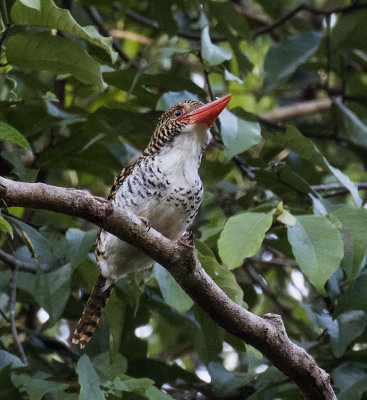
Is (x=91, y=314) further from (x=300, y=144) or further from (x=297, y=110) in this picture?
(x=297, y=110)

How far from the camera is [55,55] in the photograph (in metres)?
2.96

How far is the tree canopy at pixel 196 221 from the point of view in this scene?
2.89 metres

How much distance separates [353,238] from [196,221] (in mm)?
1440

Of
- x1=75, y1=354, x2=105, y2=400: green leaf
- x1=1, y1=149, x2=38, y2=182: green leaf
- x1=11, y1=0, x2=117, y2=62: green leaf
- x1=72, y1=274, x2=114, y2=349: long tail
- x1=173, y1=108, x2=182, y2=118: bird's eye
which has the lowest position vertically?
x1=72, y1=274, x2=114, y2=349: long tail

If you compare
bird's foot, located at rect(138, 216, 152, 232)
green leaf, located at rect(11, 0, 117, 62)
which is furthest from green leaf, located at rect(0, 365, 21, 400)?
green leaf, located at rect(11, 0, 117, 62)

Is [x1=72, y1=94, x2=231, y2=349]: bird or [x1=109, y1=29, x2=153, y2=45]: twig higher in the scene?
[x1=72, y1=94, x2=231, y2=349]: bird

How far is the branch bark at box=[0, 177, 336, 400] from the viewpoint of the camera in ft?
7.20

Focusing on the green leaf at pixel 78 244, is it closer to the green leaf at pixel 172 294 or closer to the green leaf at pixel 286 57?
the green leaf at pixel 172 294

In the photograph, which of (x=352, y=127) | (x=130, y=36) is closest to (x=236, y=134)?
(x=352, y=127)

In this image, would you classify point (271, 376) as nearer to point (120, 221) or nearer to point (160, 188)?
point (160, 188)

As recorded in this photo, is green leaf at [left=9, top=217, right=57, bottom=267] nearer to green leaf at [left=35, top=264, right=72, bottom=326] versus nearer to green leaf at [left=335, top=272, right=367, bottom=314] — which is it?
green leaf at [left=35, top=264, right=72, bottom=326]

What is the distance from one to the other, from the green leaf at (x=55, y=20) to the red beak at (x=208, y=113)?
2.02 ft

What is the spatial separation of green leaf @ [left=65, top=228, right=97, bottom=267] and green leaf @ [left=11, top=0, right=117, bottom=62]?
76cm

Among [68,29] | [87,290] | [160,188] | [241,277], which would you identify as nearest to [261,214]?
[160,188]
